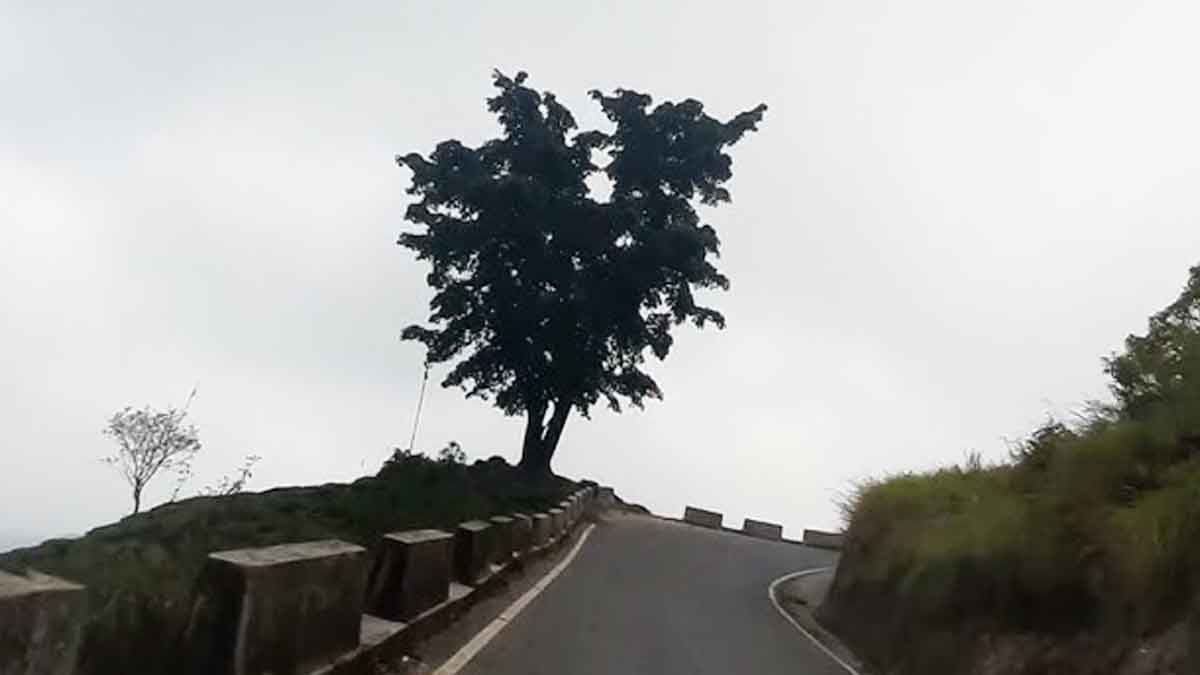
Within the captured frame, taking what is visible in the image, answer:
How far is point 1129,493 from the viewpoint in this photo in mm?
11742

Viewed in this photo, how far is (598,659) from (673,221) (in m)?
30.6

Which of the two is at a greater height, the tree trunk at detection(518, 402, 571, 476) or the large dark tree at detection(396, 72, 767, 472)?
the large dark tree at detection(396, 72, 767, 472)

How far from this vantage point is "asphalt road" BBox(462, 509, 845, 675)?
12609 millimetres

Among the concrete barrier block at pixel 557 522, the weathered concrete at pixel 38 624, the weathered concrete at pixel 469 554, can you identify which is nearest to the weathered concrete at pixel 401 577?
the weathered concrete at pixel 469 554

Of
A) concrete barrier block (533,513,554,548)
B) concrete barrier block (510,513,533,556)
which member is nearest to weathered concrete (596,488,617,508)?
concrete barrier block (533,513,554,548)

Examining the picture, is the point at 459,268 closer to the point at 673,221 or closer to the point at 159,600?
the point at 673,221

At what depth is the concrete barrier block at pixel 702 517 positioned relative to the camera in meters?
53.5

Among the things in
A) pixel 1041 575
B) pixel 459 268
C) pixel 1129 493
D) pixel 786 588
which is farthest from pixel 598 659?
pixel 459 268

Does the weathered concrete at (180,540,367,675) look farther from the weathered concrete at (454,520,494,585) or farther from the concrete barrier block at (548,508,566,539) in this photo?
the concrete barrier block at (548,508,566,539)

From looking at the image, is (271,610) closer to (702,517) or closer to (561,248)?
(561,248)

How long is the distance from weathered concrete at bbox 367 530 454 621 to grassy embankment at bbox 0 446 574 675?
151 centimetres

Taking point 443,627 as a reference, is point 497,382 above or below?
above

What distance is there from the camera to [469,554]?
50.5 ft

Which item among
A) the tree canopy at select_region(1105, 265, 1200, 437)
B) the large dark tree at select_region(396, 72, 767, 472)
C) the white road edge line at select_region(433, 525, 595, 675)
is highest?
the large dark tree at select_region(396, 72, 767, 472)
